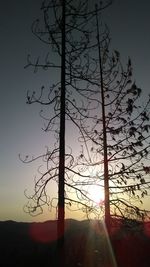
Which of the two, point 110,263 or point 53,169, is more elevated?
point 53,169

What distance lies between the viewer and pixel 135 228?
19234mm

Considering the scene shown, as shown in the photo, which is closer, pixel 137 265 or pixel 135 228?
pixel 135 228

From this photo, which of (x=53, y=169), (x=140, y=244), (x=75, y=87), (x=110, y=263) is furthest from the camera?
(x=140, y=244)

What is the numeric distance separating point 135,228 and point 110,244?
3262 mm

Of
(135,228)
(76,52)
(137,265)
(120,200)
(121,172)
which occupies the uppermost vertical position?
(76,52)

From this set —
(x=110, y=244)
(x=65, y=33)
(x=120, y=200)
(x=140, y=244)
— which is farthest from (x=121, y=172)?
(x=140, y=244)

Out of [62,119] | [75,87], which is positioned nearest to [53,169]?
[62,119]

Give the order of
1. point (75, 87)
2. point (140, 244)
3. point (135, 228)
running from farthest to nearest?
1. point (140, 244)
2. point (135, 228)
3. point (75, 87)

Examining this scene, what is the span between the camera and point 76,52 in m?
15.7

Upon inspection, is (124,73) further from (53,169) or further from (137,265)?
(137,265)

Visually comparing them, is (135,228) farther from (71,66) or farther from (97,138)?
(71,66)

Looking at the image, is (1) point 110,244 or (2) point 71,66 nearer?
(2) point 71,66

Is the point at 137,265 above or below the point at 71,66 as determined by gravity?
below

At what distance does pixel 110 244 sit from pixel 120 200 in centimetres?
368
